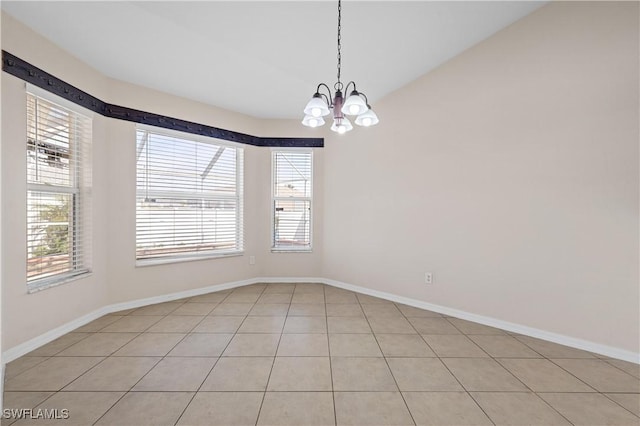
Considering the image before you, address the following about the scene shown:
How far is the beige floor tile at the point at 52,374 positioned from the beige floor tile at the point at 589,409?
10.6ft

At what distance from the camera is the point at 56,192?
8.34 ft

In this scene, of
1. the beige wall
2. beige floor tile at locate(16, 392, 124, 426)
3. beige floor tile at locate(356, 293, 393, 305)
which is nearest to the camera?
beige floor tile at locate(16, 392, 124, 426)

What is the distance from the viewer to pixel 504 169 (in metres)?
2.66

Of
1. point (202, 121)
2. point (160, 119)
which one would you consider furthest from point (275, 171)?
point (160, 119)

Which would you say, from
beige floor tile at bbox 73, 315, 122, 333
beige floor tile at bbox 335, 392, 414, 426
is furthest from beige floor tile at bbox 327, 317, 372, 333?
beige floor tile at bbox 73, 315, 122, 333

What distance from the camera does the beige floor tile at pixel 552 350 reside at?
2.22 m

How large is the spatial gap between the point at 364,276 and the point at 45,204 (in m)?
3.50

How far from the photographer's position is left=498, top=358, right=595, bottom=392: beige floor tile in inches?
72.9

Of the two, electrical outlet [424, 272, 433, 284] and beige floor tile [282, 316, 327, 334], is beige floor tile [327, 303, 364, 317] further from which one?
electrical outlet [424, 272, 433, 284]

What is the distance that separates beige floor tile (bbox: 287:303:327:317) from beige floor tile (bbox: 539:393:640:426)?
1.96 m

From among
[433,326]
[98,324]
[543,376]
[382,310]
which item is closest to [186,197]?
[98,324]

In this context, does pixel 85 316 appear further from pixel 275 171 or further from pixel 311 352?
pixel 275 171

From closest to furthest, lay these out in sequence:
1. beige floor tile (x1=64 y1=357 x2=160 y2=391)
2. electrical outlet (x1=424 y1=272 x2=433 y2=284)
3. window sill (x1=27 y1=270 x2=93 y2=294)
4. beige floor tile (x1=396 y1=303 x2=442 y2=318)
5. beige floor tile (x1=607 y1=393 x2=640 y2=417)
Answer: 1. beige floor tile (x1=607 y1=393 x2=640 y2=417)
2. beige floor tile (x1=64 y1=357 x2=160 y2=391)
3. window sill (x1=27 y1=270 x2=93 y2=294)
4. beige floor tile (x1=396 y1=303 x2=442 y2=318)
5. electrical outlet (x1=424 y1=272 x2=433 y2=284)

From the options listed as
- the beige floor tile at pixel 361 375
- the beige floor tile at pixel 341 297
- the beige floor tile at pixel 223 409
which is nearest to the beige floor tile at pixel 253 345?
the beige floor tile at pixel 223 409
